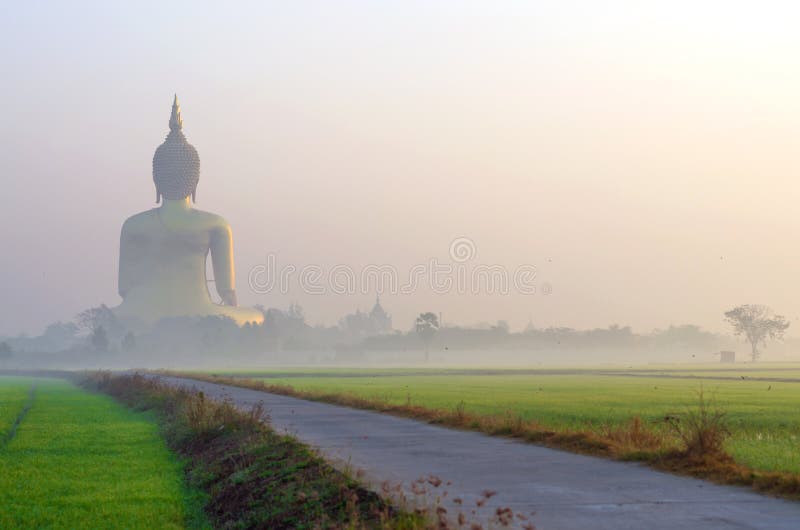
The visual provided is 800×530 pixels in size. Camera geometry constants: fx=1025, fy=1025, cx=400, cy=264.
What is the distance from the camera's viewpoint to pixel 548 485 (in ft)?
45.0

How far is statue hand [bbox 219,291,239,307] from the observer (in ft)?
576

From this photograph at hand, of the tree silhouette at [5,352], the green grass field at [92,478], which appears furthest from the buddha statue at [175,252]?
the green grass field at [92,478]

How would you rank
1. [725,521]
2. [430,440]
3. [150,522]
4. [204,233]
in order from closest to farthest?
[725,521] → [150,522] → [430,440] → [204,233]

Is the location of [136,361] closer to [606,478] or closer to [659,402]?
[659,402]

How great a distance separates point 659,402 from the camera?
43.8m

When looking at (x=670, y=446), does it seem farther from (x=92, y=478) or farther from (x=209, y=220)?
(x=209, y=220)

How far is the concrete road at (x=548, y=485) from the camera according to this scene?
1076 cm

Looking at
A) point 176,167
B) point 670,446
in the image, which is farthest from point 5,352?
point 670,446

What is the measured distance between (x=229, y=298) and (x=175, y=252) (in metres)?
13.6

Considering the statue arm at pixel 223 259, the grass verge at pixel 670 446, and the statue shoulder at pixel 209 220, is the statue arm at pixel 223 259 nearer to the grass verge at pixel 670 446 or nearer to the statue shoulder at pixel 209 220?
the statue shoulder at pixel 209 220

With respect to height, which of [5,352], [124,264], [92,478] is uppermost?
[124,264]

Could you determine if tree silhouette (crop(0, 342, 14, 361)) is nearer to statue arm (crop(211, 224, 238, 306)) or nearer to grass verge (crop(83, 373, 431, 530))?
statue arm (crop(211, 224, 238, 306))

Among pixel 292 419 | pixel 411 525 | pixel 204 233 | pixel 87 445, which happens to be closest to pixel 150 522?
pixel 411 525

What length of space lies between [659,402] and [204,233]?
13044 centimetres
